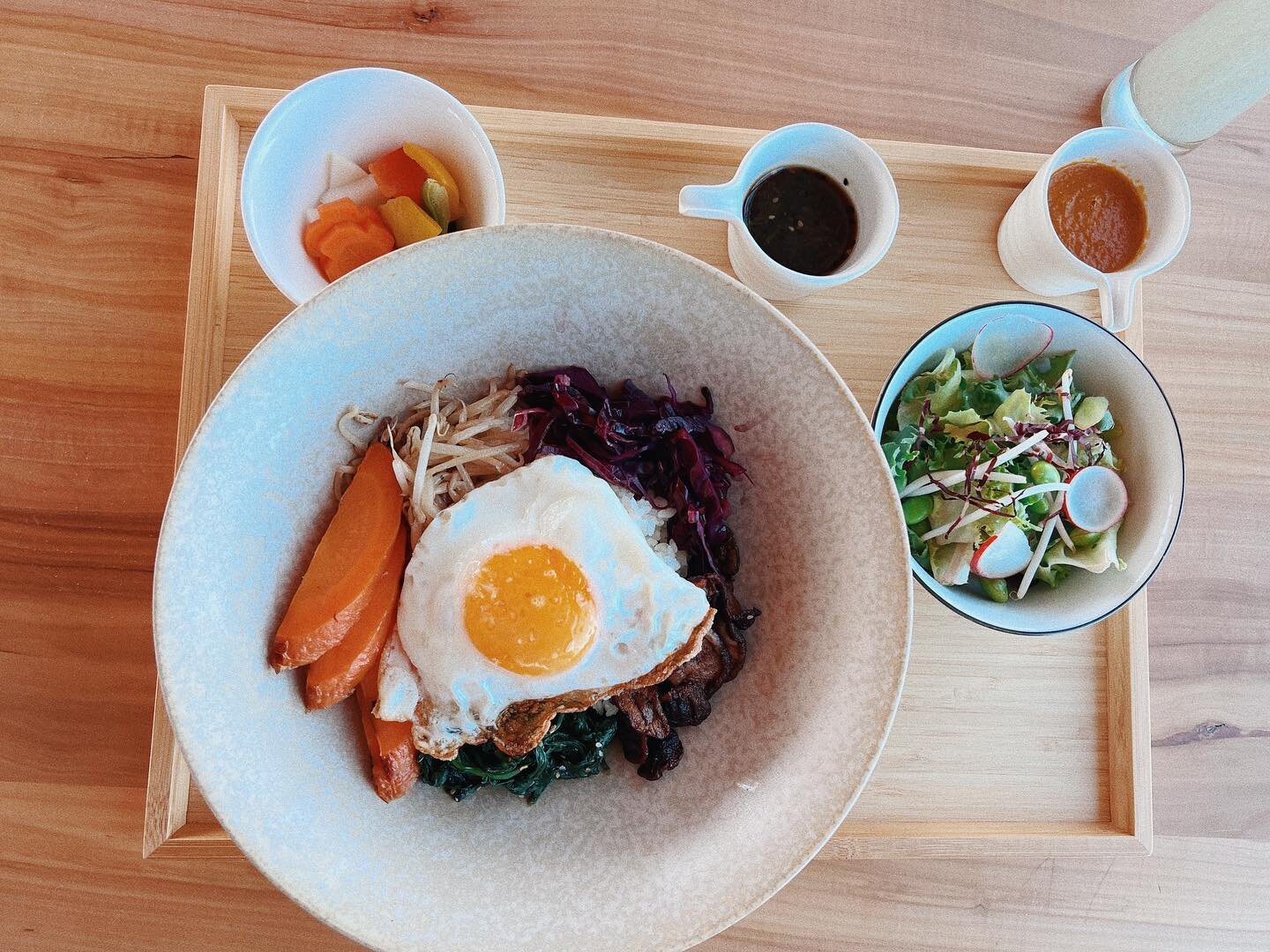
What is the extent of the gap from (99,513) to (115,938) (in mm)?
855

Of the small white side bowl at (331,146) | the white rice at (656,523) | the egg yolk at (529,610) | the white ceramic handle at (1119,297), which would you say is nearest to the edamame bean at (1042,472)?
the white ceramic handle at (1119,297)

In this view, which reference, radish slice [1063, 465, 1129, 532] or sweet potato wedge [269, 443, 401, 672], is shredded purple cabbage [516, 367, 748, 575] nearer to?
sweet potato wedge [269, 443, 401, 672]

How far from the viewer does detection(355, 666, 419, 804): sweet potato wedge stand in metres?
1.34

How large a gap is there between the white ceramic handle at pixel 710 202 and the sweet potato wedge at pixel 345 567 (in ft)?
2.13

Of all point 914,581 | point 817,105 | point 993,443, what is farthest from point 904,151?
point 914,581

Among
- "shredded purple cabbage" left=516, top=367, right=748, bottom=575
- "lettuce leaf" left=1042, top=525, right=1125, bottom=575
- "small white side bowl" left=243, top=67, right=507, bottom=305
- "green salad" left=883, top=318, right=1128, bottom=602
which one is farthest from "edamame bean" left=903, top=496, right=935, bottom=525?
"small white side bowl" left=243, top=67, right=507, bottom=305

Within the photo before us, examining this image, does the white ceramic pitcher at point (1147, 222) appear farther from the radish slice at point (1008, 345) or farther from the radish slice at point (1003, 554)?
the radish slice at point (1003, 554)

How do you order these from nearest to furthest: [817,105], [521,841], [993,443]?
[521,841] < [993,443] < [817,105]

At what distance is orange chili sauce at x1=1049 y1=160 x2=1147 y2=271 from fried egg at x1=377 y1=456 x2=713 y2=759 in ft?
3.29

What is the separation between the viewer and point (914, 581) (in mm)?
Result: 1562

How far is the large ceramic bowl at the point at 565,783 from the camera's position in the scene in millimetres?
1190

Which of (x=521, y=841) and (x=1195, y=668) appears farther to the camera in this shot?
(x=1195, y=668)

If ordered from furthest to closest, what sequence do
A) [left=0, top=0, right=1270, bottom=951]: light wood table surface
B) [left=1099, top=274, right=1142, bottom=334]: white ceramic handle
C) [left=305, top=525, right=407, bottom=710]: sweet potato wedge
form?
[left=0, top=0, right=1270, bottom=951]: light wood table surface, [left=1099, top=274, right=1142, bottom=334]: white ceramic handle, [left=305, top=525, right=407, bottom=710]: sweet potato wedge

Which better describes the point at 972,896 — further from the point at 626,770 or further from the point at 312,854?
the point at 312,854
